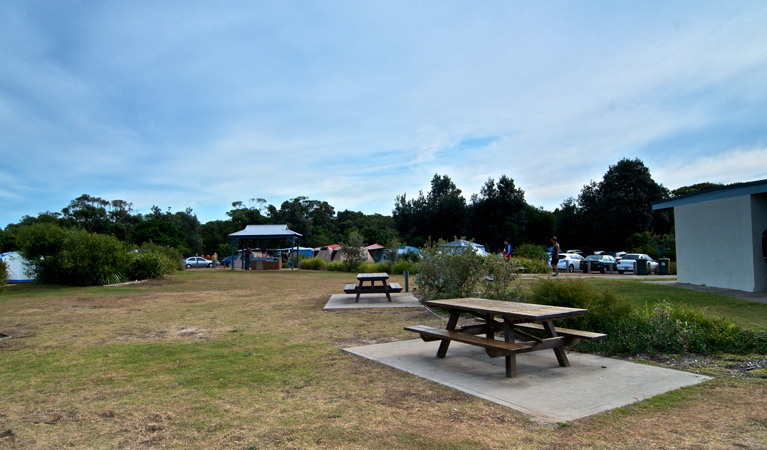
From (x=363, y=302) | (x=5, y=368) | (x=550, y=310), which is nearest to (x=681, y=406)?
(x=550, y=310)

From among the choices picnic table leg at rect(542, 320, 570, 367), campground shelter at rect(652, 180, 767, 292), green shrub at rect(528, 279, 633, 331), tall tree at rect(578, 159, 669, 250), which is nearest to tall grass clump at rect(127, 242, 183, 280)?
green shrub at rect(528, 279, 633, 331)

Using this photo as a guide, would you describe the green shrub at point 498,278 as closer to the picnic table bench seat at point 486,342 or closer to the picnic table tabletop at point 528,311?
Answer: the picnic table bench seat at point 486,342

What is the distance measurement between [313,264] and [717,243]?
→ 24.9 meters

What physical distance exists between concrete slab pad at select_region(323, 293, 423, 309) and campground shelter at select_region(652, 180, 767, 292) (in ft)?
29.5

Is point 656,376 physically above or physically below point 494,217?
below

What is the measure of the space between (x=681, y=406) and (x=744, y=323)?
519 cm

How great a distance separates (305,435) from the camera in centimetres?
363

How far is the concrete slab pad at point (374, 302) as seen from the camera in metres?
11.7

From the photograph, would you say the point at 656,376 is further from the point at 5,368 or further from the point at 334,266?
the point at 334,266

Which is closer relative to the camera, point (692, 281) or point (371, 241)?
point (692, 281)

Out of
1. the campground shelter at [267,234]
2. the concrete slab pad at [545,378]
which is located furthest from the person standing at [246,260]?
the concrete slab pad at [545,378]

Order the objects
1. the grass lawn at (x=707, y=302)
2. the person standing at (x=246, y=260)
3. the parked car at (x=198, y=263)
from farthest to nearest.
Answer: the parked car at (x=198, y=263) < the person standing at (x=246, y=260) < the grass lawn at (x=707, y=302)

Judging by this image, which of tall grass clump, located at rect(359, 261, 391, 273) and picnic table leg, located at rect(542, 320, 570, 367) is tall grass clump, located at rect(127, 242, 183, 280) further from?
picnic table leg, located at rect(542, 320, 570, 367)

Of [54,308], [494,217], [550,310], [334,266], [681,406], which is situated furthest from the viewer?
[494,217]
